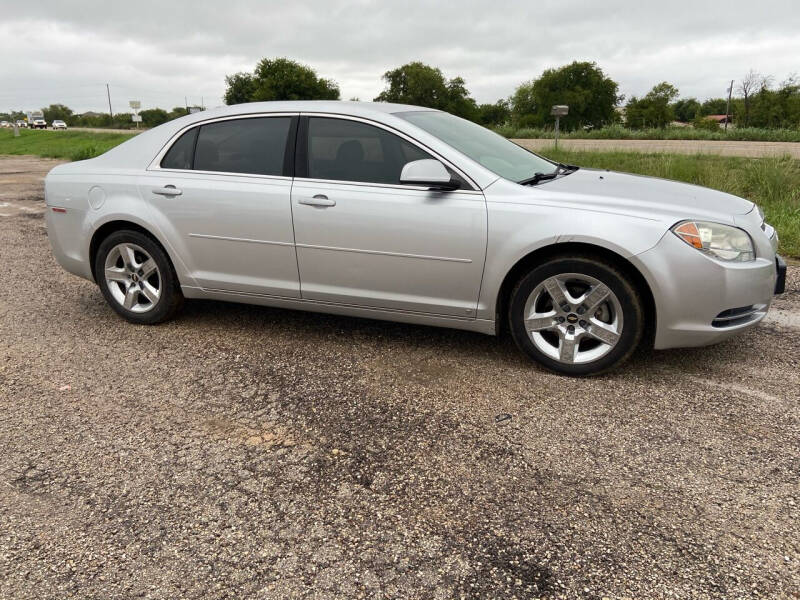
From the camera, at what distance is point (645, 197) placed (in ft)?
12.3

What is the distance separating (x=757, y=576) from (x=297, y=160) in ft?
11.0

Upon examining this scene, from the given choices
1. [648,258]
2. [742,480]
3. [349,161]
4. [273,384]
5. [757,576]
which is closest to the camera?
[757,576]

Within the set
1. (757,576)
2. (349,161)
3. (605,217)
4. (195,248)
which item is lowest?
(757,576)

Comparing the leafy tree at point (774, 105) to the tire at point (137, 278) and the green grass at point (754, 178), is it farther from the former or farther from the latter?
the tire at point (137, 278)

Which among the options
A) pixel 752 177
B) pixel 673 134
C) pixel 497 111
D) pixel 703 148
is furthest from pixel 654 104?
pixel 752 177

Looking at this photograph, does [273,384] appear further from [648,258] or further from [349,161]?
[648,258]

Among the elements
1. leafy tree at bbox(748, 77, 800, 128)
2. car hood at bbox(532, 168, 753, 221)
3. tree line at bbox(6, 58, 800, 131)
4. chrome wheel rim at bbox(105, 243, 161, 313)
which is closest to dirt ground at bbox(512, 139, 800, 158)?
car hood at bbox(532, 168, 753, 221)

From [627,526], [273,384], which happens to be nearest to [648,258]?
[627,526]

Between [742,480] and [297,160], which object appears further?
[297,160]

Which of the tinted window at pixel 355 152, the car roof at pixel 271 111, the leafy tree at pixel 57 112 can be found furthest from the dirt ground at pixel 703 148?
the leafy tree at pixel 57 112

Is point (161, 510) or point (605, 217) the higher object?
point (605, 217)

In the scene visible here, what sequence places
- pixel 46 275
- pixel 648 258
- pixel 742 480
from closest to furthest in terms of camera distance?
pixel 742 480 < pixel 648 258 < pixel 46 275

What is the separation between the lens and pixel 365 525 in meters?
2.50

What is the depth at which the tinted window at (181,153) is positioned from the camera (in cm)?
459
